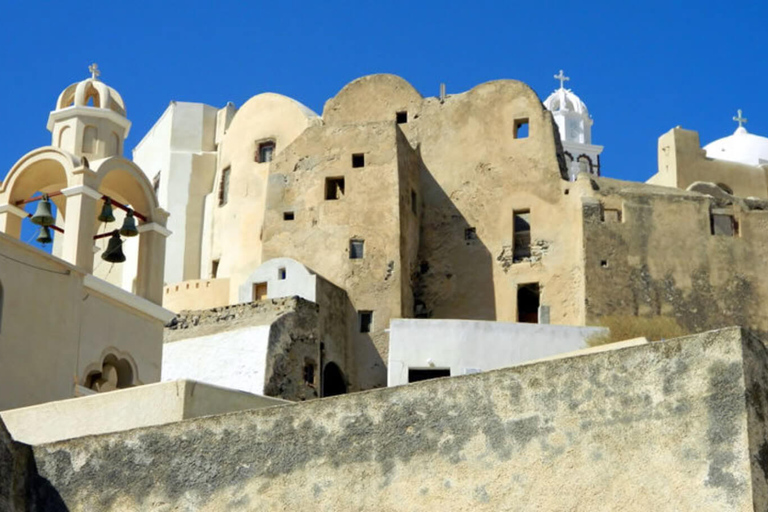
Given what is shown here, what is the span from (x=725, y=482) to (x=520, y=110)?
29024 millimetres

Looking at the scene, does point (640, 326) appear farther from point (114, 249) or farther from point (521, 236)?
point (114, 249)

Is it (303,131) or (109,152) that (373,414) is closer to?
(109,152)

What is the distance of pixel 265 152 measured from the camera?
1553 inches

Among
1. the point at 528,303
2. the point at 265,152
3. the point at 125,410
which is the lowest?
the point at 125,410

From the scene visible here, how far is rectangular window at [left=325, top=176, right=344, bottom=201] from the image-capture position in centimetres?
3553

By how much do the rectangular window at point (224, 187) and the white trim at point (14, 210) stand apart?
70.0ft

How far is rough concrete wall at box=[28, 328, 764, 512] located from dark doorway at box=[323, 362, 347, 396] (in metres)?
22.6

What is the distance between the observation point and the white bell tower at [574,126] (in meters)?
60.3

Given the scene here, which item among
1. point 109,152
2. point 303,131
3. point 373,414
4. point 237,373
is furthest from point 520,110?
point 373,414

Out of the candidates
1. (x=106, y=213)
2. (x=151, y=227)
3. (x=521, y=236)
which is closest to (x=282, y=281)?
(x=521, y=236)

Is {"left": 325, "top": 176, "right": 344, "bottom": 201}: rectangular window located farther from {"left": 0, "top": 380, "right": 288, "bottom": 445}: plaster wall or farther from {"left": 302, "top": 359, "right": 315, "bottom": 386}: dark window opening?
{"left": 0, "top": 380, "right": 288, "bottom": 445}: plaster wall

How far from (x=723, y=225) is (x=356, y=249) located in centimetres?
884

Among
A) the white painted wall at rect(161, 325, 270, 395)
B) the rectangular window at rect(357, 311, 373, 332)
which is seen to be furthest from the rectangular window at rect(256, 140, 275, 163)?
the white painted wall at rect(161, 325, 270, 395)

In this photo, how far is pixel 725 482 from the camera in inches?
337
